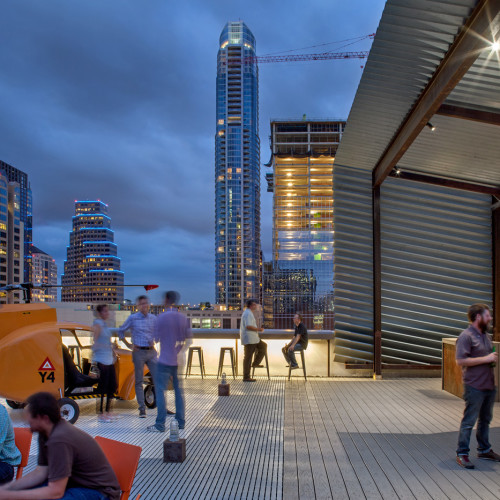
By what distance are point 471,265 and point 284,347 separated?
171 inches

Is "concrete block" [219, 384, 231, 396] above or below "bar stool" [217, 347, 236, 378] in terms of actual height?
below

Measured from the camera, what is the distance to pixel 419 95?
6.92m

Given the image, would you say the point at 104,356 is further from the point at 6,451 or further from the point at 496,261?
the point at 496,261

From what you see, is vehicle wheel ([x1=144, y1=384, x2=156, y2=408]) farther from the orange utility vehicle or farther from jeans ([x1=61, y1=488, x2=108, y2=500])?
jeans ([x1=61, y1=488, x2=108, y2=500])

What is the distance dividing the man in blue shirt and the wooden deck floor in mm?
448

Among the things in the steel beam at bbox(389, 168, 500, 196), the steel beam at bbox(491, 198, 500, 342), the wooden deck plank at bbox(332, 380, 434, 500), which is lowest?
the wooden deck plank at bbox(332, 380, 434, 500)

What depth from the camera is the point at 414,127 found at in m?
7.21

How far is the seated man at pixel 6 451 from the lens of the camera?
3.26 metres

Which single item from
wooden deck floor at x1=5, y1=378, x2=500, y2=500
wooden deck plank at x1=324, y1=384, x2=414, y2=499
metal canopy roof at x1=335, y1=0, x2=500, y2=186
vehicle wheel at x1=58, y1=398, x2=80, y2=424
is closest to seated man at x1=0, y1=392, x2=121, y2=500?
wooden deck floor at x1=5, y1=378, x2=500, y2=500

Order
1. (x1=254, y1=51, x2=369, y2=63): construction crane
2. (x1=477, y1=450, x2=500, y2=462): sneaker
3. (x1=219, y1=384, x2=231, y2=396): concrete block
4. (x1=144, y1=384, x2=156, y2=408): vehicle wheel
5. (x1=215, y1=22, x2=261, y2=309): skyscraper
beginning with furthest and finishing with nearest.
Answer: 1. (x1=215, y1=22, x2=261, y2=309): skyscraper
2. (x1=254, y1=51, x2=369, y2=63): construction crane
3. (x1=219, y1=384, x2=231, y2=396): concrete block
4. (x1=144, y1=384, x2=156, y2=408): vehicle wheel
5. (x1=477, y1=450, x2=500, y2=462): sneaker

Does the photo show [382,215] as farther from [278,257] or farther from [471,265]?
[278,257]

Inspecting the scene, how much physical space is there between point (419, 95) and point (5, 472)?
6563 mm

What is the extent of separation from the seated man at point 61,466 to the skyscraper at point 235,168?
492 ft

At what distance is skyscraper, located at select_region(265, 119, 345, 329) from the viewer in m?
83.1
